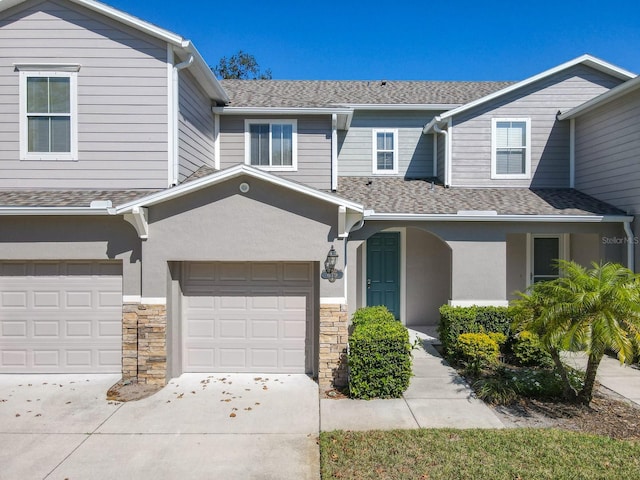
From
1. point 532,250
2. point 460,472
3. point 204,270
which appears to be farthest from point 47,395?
point 532,250

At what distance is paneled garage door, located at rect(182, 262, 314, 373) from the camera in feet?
25.6

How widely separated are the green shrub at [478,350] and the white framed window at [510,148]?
15.8 feet

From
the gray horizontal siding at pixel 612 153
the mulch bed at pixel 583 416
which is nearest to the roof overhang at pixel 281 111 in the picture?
the gray horizontal siding at pixel 612 153

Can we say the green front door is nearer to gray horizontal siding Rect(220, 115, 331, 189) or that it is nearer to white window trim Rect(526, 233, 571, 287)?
gray horizontal siding Rect(220, 115, 331, 189)

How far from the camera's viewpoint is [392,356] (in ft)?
22.1

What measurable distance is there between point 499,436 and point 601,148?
7.73 m

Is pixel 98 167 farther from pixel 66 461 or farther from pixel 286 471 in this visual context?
pixel 286 471

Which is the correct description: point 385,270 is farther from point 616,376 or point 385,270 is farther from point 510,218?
point 616,376

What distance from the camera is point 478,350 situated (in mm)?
7793

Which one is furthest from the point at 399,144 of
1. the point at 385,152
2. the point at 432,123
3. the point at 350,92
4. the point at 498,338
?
the point at 498,338

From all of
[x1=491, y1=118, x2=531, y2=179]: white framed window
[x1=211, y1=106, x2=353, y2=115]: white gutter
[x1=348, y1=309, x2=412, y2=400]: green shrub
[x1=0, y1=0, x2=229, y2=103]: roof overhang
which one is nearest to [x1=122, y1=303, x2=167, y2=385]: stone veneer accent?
[x1=348, y1=309, x2=412, y2=400]: green shrub

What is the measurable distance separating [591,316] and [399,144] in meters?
7.61

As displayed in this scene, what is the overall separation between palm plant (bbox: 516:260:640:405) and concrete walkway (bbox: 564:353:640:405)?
124 centimetres

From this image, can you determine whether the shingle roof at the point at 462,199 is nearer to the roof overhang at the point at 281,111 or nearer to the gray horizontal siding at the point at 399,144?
the gray horizontal siding at the point at 399,144
